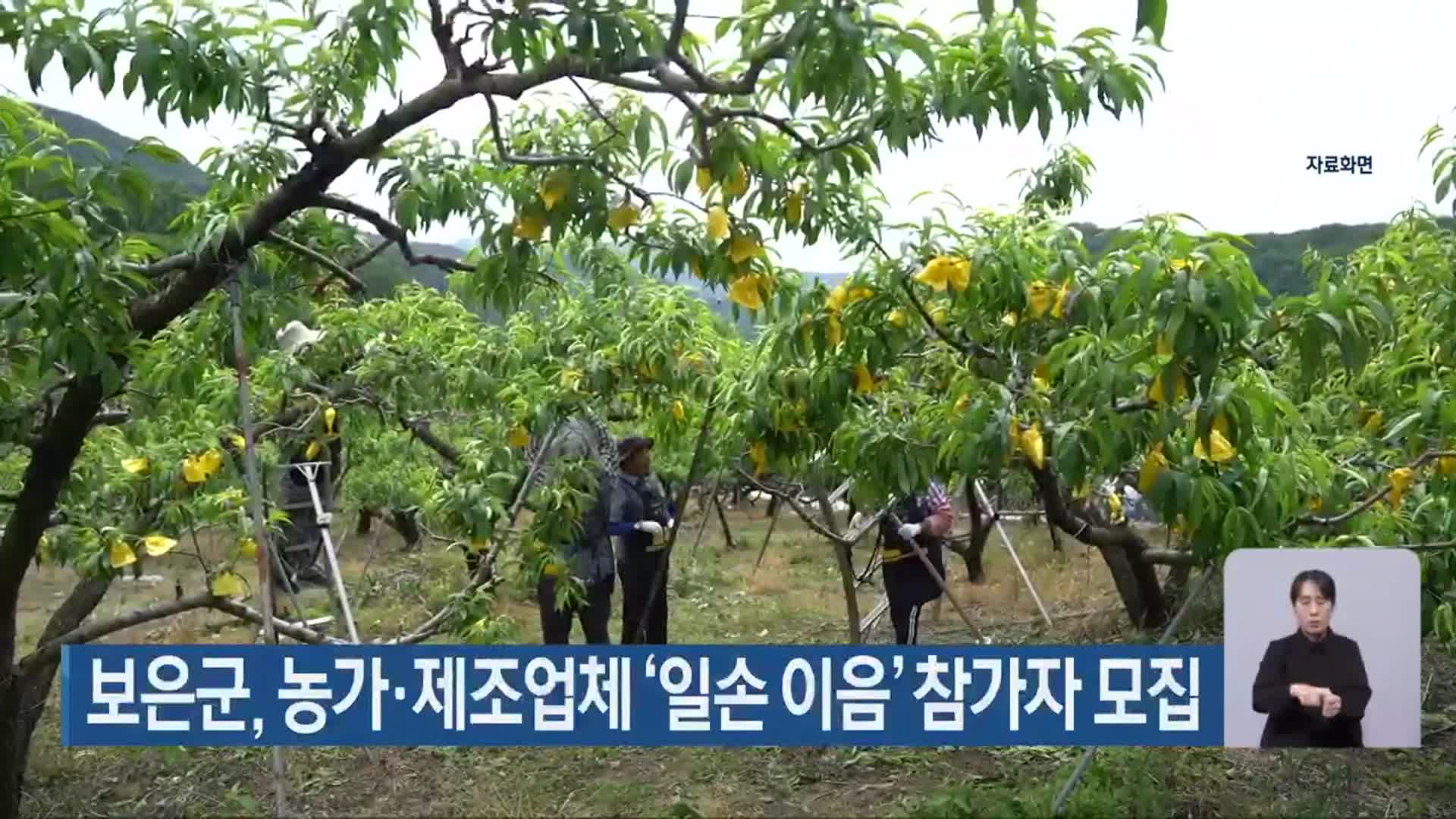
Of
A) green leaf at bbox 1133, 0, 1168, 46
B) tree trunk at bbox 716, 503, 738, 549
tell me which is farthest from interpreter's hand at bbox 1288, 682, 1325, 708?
tree trunk at bbox 716, 503, 738, 549

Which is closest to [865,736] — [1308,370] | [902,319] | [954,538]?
[902,319]

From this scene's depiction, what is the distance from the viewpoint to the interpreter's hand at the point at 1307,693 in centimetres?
223

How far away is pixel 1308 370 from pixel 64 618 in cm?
269

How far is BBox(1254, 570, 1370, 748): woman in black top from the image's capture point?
7.22 ft

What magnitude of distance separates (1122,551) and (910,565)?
0.76 meters

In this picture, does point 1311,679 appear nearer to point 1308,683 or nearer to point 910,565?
point 1308,683

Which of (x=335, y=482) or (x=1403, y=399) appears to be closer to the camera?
(x=1403, y=399)

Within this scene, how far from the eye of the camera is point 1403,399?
247 cm

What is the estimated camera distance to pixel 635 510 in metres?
3.96

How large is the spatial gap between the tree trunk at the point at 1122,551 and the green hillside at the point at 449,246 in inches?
21.1

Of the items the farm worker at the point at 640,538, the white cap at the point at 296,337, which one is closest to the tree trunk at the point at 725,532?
the farm worker at the point at 640,538

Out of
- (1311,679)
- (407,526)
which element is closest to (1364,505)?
(1311,679)

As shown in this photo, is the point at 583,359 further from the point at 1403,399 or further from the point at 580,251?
the point at 1403,399
